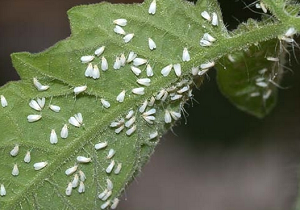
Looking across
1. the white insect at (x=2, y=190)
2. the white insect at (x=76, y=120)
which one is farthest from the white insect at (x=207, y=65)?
the white insect at (x=2, y=190)

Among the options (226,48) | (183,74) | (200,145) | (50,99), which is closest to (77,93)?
(50,99)

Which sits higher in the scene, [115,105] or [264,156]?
[115,105]

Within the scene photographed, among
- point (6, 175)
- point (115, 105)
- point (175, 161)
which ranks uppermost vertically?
point (115, 105)

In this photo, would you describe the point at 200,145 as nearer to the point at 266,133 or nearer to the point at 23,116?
the point at 266,133

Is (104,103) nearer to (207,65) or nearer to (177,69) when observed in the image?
(177,69)

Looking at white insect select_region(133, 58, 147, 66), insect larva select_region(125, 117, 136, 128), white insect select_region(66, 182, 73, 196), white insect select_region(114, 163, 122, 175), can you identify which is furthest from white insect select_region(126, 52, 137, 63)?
white insect select_region(66, 182, 73, 196)

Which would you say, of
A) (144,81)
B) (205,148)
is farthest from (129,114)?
(205,148)

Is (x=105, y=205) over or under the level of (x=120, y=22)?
under
